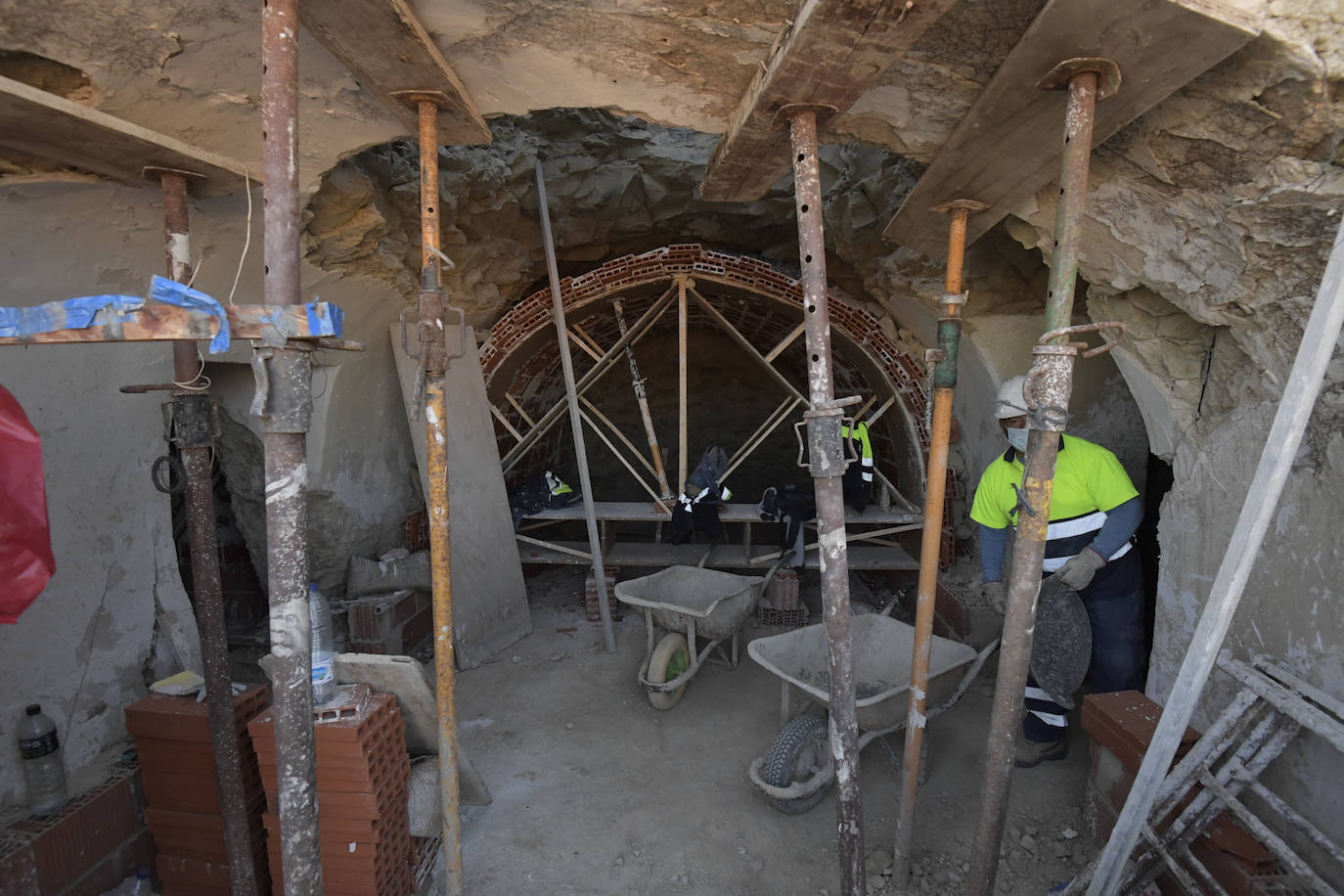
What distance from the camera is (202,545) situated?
2.70m

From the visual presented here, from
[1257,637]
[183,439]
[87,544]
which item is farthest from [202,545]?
[1257,637]

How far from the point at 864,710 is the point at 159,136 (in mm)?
3619

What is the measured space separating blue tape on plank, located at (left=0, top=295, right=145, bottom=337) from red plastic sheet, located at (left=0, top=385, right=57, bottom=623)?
1.26ft

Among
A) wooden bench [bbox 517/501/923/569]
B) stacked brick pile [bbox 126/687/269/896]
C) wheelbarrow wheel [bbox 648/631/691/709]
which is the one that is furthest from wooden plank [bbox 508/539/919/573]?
stacked brick pile [bbox 126/687/269/896]

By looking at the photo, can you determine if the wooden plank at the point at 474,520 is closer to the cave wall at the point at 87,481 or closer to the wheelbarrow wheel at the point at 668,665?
the wheelbarrow wheel at the point at 668,665

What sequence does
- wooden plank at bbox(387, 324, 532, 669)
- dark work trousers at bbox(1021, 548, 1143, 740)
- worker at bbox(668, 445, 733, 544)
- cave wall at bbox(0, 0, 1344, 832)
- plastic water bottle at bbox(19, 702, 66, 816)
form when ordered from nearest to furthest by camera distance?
cave wall at bbox(0, 0, 1344, 832) → plastic water bottle at bbox(19, 702, 66, 816) → dark work trousers at bbox(1021, 548, 1143, 740) → wooden plank at bbox(387, 324, 532, 669) → worker at bbox(668, 445, 733, 544)

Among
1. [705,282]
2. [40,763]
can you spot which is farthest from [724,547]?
[40,763]

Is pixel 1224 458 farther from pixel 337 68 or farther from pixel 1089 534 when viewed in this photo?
pixel 337 68

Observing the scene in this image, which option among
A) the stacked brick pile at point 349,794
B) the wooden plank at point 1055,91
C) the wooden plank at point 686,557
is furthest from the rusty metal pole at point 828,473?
the wooden plank at point 686,557

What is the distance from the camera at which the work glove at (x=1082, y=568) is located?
3.42 m

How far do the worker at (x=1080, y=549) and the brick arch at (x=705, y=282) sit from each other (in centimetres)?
210

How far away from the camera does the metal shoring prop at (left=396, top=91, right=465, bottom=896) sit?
255 centimetres

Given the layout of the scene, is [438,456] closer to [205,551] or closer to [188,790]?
[205,551]

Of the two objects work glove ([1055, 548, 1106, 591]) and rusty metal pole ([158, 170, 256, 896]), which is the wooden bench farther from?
rusty metal pole ([158, 170, 256, 896])
